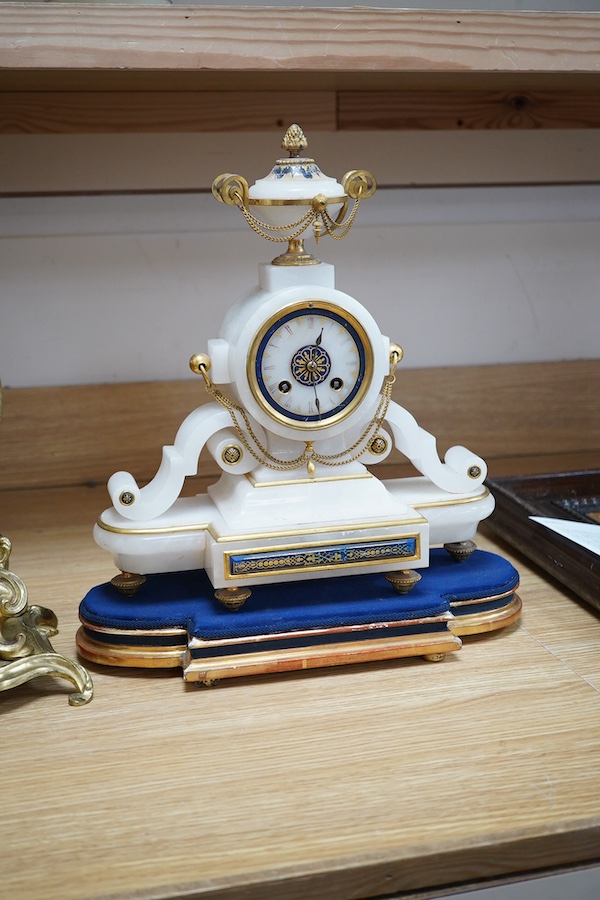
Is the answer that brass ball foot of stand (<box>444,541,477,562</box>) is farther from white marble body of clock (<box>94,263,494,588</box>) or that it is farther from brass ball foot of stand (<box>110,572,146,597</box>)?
brass ball foot of stand (<box>110,572,146,597</box>)

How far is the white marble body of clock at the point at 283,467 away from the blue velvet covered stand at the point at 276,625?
1.1 inches

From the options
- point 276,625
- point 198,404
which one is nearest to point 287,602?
point 276,625

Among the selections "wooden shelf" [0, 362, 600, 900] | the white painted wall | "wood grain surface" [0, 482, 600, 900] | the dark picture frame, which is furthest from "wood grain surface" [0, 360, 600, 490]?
"wood grain surface" [0, 482, 600, 900]

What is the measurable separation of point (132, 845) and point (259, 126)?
92 centimetres

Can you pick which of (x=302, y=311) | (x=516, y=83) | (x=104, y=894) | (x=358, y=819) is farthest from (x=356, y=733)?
(x=516, y=83)

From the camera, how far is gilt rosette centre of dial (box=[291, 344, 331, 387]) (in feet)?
2.87

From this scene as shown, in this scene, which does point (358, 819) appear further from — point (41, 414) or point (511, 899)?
point (41, 414)

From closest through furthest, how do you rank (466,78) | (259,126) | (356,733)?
(356,733) < (466,78) < (259,126)

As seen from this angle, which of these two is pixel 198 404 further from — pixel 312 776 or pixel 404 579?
pixel 312 776

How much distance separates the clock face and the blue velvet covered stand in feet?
0.52

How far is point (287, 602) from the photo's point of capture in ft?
2.93

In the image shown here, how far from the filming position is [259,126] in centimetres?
129

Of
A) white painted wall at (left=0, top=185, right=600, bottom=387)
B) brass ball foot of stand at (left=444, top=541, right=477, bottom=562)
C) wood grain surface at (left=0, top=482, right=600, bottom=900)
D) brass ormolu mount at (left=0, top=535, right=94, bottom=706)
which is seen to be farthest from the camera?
white painted wall at (left=0, top=185, right=600, bottom=387)

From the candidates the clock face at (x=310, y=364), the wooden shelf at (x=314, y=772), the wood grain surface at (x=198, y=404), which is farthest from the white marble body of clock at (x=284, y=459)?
the wood grain surface at (x=198, y=404)
